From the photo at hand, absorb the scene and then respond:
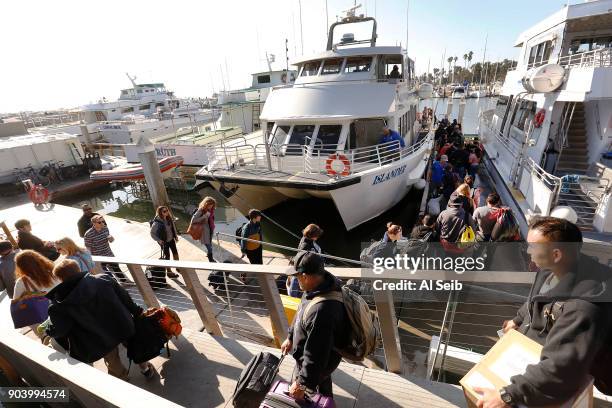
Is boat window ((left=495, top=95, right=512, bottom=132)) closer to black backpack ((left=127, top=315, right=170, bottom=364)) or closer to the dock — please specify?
the dock

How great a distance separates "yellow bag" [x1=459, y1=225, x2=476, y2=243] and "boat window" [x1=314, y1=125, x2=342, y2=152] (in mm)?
4424

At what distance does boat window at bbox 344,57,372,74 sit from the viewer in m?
9.73

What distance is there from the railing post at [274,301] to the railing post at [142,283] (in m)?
1.46

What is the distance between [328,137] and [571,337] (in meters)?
→ 7.82

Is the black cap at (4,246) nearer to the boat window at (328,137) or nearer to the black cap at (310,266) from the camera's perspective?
the black cap at (310,266)

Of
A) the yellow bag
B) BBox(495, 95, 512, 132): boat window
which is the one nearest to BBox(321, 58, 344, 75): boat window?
the yellow bag

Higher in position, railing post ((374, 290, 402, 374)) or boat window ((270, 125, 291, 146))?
boat window ((270, 125, 291, 146))

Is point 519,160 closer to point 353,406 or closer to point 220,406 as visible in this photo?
point 353,406

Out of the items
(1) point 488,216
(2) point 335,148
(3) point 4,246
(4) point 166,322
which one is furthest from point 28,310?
(2) point 335,148

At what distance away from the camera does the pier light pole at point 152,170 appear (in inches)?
368

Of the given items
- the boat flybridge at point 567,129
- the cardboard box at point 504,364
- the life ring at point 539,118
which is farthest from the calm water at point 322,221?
the cardboard box at point 504,364

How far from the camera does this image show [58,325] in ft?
7.39

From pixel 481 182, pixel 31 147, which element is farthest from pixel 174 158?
pixel 481 182

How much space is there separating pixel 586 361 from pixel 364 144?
8.13m
